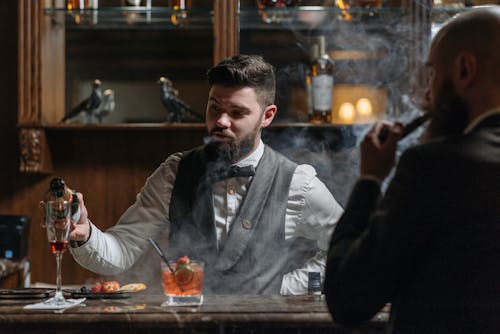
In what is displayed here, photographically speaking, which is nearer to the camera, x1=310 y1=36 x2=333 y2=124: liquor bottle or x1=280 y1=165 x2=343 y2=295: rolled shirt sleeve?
x1=280 y1=165 x2=343 y2=295: rolled shirt sleeve

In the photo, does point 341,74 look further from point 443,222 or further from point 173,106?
point 443,222

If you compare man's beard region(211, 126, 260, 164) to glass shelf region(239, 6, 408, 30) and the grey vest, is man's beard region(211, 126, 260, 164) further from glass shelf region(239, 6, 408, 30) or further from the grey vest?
glass shelf region(239, 6, 408, 30)

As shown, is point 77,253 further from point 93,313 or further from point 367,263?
point 367,263

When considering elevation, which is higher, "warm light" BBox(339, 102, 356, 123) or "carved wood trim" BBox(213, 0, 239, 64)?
"carved wood trim" BBox(213, 0, 239, 64)

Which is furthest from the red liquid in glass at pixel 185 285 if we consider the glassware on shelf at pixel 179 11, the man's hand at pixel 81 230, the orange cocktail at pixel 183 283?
the glassware on shelf at pixel 179 11

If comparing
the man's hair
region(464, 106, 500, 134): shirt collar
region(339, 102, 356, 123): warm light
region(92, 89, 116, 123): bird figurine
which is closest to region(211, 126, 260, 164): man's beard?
the man's hair

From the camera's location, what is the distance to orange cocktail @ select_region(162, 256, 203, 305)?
173 cm

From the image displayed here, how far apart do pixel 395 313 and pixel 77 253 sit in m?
1.11

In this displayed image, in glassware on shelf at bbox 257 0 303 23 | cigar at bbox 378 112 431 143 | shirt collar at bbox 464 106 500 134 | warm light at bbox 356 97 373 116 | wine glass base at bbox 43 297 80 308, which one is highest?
glassware on shelf at bbox 257 0 303 23

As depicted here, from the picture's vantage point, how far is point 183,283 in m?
1.74

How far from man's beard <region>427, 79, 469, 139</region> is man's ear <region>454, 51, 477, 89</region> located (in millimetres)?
14

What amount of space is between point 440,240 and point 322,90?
214 cm

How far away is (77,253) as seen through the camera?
2.02 m

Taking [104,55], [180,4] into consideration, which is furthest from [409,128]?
[104,55]
